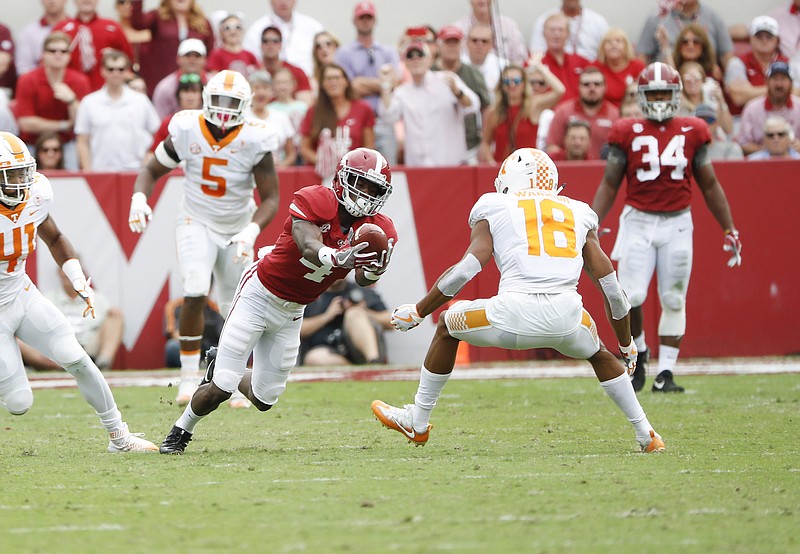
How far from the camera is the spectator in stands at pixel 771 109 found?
11.1 m

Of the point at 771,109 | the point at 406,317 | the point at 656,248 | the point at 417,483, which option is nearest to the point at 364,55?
the point at 771,109

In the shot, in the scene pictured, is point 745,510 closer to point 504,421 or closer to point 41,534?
point 41,534

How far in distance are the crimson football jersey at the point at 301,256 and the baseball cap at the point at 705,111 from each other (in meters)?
5.50

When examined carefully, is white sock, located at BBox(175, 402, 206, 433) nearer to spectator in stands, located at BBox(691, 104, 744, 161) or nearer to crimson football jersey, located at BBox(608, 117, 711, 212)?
crimson football jersey, located at BBox(608, 117, 711, 212)

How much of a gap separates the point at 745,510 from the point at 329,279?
220cm

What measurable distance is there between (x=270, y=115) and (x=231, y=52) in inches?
42.9

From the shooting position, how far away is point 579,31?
1253cm

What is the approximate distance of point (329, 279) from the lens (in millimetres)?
5691

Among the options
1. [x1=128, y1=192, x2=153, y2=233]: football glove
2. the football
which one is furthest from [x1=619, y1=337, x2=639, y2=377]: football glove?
[x1=128, y1=192, x2=153, y2=233]: football glove

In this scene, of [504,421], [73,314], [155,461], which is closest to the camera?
[155,461]

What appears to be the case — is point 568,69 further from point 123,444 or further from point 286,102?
point 123,444

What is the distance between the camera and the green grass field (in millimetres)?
3865

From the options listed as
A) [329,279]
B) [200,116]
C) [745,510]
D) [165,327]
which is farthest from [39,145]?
[745,510]

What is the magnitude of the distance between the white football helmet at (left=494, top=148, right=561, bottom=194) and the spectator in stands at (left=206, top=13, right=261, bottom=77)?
622cm
